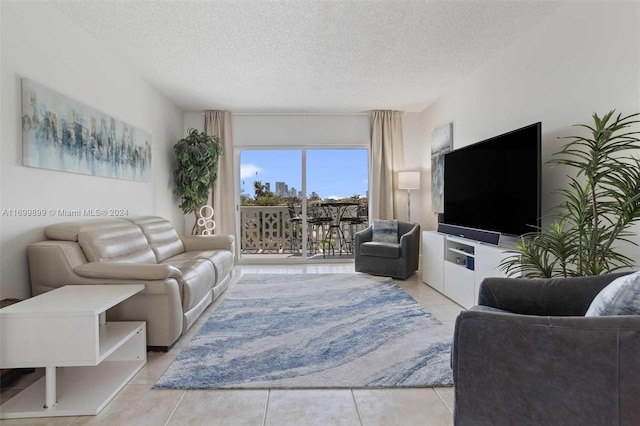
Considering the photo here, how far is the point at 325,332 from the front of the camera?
8.73 feet

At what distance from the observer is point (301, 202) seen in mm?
5867

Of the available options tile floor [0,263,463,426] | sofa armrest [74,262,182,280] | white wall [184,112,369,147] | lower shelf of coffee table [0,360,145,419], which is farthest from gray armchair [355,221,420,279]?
lower shelf of coffee table [0,360,145,419]

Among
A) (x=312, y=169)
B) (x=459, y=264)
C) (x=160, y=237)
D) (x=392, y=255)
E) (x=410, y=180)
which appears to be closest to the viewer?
(x=459, y=264)

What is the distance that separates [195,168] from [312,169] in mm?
1921

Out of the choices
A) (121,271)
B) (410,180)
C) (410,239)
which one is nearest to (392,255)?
(410,239)

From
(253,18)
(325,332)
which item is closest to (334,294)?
(325,332)

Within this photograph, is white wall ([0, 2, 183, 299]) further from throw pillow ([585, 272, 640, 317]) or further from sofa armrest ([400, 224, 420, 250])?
sofa armrest ([400, 224, 420, 250])

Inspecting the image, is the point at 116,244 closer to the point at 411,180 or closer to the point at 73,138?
the point at 73,138

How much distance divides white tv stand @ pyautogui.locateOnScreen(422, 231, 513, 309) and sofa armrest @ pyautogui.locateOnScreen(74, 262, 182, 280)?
241 cm

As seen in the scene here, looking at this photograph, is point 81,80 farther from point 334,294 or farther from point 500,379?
point 500,379

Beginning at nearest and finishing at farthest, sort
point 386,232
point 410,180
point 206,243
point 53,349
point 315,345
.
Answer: point 53,349, point 315,345, point 206,243, point 386,232, point 410,180

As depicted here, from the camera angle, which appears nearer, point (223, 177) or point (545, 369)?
point (545, 369)

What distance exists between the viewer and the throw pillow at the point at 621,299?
1.10 meters

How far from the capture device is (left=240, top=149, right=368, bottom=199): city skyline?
579 centimetres
